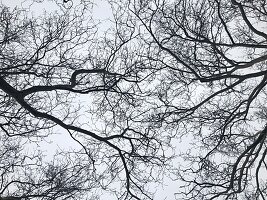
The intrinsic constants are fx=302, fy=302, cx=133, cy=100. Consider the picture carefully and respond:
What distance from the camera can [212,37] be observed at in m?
7.16

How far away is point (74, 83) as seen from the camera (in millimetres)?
6613

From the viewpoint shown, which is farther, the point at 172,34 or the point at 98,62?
the point at 172,34

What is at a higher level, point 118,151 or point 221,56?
point 221,56

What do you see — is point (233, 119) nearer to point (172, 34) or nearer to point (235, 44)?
point (235, 44)

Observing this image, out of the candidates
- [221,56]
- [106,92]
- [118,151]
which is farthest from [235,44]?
→ [118,151]

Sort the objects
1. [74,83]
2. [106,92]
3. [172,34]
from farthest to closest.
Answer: [172,34], [106,92], [74,83]

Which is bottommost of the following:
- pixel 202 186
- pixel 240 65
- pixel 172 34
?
pixel 202 186

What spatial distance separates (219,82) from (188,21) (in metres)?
1.85

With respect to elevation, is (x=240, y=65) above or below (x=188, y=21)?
below

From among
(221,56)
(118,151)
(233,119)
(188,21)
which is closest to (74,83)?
(118,151)

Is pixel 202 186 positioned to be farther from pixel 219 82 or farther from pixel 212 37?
pixel 212 37

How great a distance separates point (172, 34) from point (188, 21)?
0.53 metres

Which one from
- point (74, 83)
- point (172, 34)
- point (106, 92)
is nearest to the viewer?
point (74, 83)

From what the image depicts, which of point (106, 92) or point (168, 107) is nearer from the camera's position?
point (106, 92)
